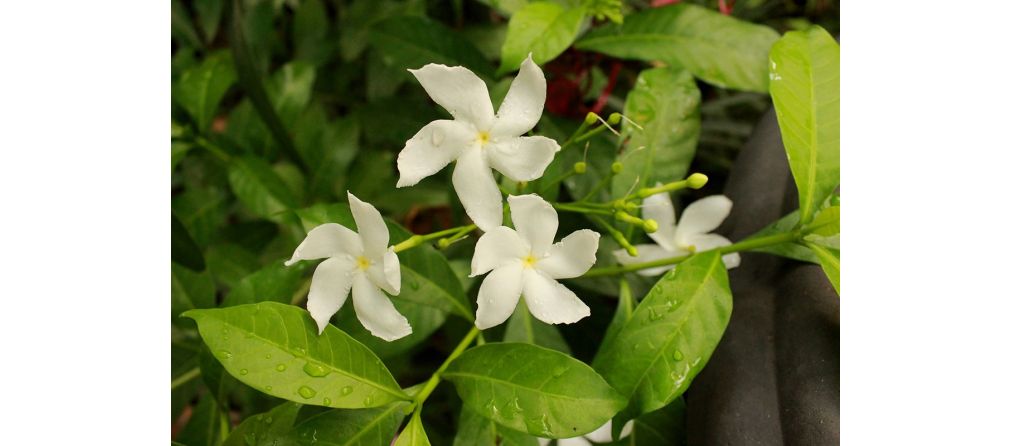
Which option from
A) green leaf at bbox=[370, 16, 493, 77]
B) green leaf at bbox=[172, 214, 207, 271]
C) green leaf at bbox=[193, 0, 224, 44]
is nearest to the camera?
green leaf at bbox=[172, 214, 207, 271]

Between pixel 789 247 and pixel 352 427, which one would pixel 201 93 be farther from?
pixel 789 247

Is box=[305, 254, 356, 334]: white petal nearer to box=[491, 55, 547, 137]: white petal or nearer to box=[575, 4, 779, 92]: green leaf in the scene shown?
box=[491, 55, 547, 137]: white petal

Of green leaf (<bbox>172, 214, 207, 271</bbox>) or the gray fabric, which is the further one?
green leaf (<bbox>172, 214, 207, 271</bbox>)

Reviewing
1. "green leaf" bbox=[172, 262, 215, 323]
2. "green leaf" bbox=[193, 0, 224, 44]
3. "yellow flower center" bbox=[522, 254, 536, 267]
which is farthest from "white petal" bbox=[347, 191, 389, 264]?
"green leaf" bbox=[193, 0, 224, 44]

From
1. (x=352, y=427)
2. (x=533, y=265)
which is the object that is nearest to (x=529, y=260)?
(x=533, y=265)

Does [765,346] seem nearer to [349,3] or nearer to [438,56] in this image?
[438,56]

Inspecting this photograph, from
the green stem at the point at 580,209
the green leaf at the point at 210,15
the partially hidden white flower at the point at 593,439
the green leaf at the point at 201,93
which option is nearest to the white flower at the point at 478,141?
the green stem at the point at 580,209
